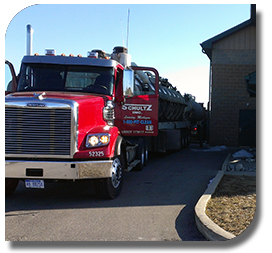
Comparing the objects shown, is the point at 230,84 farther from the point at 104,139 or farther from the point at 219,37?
the point at 104,139

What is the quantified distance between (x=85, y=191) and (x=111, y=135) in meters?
1.79

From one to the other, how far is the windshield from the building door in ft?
44.7

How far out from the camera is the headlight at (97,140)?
6879 mm

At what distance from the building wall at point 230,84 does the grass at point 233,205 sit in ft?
41.0

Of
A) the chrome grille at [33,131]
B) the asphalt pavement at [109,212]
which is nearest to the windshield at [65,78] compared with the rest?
the chrome grille at [33,131]

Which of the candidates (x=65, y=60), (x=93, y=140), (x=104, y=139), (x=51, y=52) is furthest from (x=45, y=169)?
(x=51, y=52)

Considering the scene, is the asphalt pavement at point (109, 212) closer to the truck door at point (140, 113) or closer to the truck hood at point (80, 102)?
the truck hood at point (80, 102)

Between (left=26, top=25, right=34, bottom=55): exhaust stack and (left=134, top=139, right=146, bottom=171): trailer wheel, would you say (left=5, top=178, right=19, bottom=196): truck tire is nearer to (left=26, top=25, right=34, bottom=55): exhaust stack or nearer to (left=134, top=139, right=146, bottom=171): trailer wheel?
(left=26, top=25, right=34, bottom=55): exhaust stack

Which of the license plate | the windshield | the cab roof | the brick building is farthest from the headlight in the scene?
the brick building

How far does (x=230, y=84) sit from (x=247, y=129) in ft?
8.97

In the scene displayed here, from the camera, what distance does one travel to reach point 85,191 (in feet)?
27.3

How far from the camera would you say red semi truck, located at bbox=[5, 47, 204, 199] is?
260 inches

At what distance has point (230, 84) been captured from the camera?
21.3 metres

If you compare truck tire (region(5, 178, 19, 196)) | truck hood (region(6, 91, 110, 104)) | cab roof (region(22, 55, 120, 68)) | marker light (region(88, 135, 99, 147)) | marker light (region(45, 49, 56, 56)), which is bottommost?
truck tire (region(5, 178, 19, 196))
